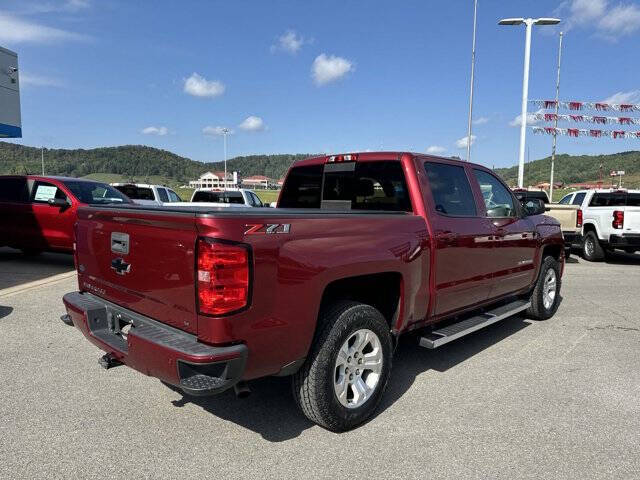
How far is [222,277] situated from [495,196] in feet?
11.6

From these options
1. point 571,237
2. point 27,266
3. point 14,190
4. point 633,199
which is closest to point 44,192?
point 14,190

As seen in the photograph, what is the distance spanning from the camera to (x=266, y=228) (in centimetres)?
256

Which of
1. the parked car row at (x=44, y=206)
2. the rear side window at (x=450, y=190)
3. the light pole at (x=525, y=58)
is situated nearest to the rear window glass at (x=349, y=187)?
the rear side window at (x=450, y=190)

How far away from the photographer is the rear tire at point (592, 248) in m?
11.8

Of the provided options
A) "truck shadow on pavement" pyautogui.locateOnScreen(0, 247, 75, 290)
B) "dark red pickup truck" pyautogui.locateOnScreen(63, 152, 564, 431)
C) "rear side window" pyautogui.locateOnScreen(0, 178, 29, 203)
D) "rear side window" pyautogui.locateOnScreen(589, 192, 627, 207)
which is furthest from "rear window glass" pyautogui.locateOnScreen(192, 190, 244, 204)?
"dark red pickup truck" pyautogui.locateOnScreen(63, 152, 564, 431)

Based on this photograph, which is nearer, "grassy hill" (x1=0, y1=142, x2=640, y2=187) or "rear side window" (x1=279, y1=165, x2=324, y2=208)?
"rear side window" (x1=279, y1=165, x2=324, y2=208)

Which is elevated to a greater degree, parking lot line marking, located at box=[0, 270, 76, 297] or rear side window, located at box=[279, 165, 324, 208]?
rear side window, located at box=[279, 165, 324, 208]

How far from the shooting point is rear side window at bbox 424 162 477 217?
4.02 metres

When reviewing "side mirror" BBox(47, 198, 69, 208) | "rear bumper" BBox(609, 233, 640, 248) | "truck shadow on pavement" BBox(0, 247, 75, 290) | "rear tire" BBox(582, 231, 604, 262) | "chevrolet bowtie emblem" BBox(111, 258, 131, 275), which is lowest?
"truck shadow on pavement" BBox(0, 247, 75, 290)

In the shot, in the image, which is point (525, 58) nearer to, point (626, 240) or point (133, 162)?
point (626, 240)

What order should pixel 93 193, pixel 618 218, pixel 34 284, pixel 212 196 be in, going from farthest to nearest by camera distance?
pixel 212 196 < pixel 618 218 < pixel 93 193 < pixel 34 284

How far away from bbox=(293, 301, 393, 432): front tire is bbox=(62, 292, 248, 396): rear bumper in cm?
59

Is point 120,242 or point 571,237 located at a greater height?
point 120,242

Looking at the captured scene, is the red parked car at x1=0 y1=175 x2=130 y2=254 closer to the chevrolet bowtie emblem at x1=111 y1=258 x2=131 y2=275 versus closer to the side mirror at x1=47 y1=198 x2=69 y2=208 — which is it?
the side mirror at x1=47 y1=198 x2=69 y2=208
